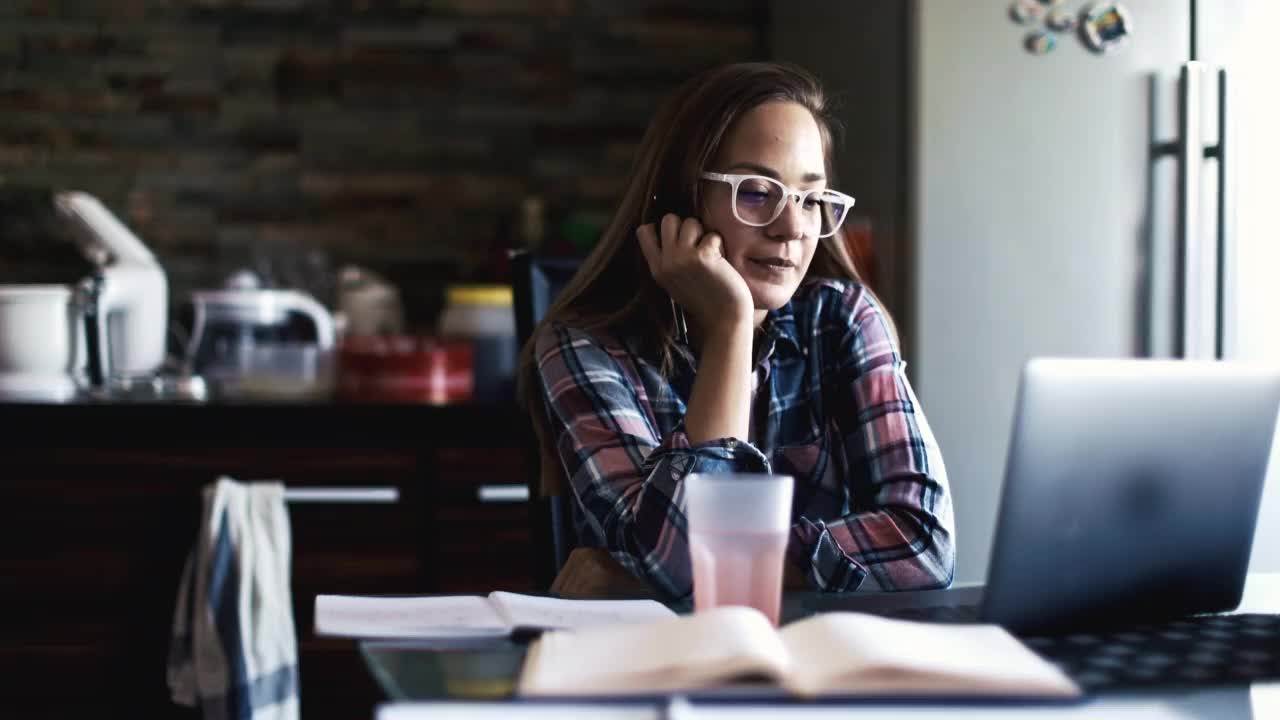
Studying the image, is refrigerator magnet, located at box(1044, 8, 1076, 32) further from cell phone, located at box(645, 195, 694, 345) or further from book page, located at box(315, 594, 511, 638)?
book page, located at box(315, 594, 511, 638)

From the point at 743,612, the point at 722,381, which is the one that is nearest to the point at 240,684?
the point at 722,381

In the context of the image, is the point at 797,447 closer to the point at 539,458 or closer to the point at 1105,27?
the point at 539,458

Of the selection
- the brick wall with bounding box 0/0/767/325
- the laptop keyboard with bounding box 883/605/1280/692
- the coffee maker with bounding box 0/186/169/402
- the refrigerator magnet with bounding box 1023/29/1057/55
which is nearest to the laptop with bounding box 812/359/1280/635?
the laptop keyboard with bounding box 883/605/1280/692

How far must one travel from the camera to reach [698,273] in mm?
Result: 1348

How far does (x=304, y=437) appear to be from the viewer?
225 cm

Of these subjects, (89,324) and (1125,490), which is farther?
(89,324)

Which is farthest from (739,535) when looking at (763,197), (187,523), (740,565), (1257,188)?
(1257,188)

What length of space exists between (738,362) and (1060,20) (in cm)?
136

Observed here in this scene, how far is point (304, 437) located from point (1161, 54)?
5.34ft

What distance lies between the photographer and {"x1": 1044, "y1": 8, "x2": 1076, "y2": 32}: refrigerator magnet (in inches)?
91.9

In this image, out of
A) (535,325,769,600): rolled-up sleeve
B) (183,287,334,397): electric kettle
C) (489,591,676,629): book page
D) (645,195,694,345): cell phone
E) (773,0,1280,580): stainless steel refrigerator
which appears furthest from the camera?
(183,287,334,397): electric kettle

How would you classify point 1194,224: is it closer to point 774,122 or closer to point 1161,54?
point 1161,54

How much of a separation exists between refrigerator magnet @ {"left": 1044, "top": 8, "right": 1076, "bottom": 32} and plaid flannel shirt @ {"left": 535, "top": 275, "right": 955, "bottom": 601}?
101 centimetres

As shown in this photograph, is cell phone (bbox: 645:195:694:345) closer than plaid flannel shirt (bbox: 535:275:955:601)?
No
